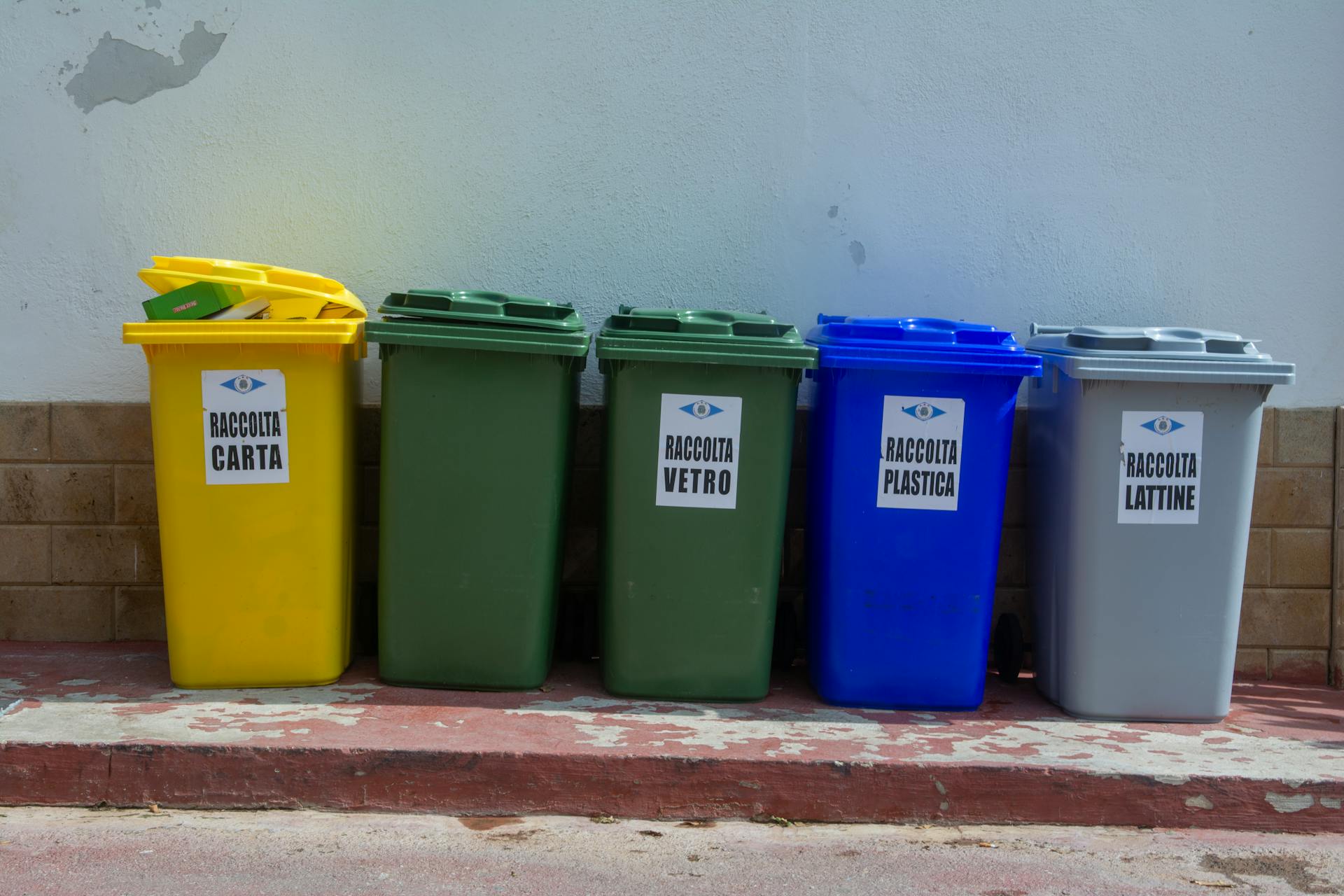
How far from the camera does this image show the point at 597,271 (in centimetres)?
508

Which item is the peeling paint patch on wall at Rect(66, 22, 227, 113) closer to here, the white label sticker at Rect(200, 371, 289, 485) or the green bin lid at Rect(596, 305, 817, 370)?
the white label sticker at Rect(200, 371, 289, 485)

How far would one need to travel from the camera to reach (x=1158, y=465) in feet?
13.8

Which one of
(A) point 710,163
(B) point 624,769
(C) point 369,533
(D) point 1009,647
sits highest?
(A) point 710,163

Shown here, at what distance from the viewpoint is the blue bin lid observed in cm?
412

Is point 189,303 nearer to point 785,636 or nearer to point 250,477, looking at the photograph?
point 250,477

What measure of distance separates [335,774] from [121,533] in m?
1.90

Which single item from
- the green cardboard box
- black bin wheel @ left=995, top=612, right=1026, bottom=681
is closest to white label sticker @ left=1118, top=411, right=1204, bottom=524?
black bin wheel @ left=995, top=612, right=1026, bottom=681

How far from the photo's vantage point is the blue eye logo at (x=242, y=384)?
4.10 meters

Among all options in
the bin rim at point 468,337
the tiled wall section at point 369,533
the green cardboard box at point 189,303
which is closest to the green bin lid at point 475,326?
the bin rim at point 468,337

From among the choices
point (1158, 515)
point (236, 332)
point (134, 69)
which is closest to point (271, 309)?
point (236, 332)

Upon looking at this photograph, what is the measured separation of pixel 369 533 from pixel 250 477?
95cm

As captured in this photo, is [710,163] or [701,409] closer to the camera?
[701,409]

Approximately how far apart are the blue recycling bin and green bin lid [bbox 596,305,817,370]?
130mm

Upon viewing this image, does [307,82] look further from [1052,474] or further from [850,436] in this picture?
[1052,474]
